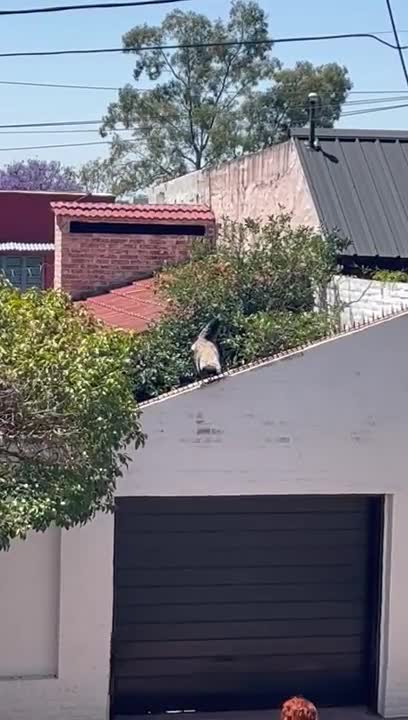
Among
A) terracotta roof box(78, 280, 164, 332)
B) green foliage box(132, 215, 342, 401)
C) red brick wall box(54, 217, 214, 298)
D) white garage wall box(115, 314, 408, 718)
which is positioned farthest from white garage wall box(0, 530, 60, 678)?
red brick wall box(54, 217, 214, 298)

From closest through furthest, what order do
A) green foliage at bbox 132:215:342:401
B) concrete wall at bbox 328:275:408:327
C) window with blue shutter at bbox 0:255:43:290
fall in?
green foliage at bbox 132:215:342:401
concrete wall at bbox 328:275:408:327
window with blue shutter at bbox 0:255:43:290

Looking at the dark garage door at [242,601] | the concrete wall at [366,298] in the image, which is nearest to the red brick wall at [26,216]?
the concrete wall at [366,298]

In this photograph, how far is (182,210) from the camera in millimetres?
17453

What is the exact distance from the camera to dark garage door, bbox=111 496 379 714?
31.6 feet

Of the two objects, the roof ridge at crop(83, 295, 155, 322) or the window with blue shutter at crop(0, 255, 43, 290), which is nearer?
the roof ridge at crop(83, 295, 155, 322)

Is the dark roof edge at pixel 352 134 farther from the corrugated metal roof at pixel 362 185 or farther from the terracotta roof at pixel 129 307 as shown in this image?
the terracotta roof at pixel 129 307

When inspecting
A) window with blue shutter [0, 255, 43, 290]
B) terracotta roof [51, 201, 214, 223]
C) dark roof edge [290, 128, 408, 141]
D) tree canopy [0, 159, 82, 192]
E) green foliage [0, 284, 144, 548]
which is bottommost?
green foliage [0, 284, 144, 548]

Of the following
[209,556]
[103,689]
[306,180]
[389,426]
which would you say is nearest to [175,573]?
[209,556]

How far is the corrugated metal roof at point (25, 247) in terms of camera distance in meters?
25.4

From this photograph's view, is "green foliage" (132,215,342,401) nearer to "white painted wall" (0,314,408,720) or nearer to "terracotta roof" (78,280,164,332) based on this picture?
"terracotta roof" (78,280,164,332)

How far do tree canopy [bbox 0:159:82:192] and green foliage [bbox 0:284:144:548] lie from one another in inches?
1704

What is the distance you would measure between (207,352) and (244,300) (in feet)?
6.89

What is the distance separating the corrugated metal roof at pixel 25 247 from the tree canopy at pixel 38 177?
81.6ft

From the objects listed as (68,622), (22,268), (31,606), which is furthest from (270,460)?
(22,268)
